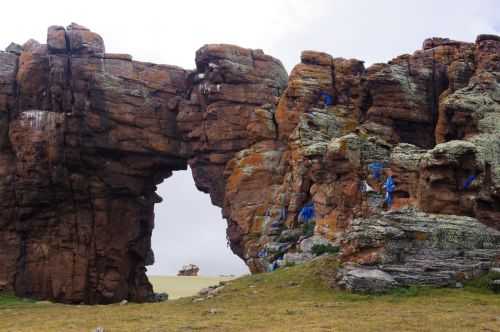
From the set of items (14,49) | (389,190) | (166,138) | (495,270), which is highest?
(14,49)

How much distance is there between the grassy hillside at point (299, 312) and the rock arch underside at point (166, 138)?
40.5ft

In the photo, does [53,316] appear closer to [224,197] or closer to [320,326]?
[320,326]

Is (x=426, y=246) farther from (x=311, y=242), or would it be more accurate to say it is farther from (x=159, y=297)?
(x=159, y=297)

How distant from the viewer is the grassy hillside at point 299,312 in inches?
842

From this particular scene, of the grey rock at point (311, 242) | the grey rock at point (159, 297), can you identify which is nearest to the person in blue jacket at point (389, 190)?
the grey rock at point (311, 242)

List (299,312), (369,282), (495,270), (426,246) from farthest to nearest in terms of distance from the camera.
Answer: (426,246)
(495,270)
(369,282)
(299,312)

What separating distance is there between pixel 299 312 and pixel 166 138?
32994 millimetres

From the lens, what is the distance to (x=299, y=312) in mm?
24266

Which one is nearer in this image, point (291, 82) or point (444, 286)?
point (444, 286)

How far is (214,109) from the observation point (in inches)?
2103

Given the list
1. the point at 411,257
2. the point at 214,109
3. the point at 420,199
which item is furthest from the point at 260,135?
the point at 411,257

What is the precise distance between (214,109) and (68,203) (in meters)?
14.4

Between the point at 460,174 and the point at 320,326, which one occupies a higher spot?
the point at 460,174

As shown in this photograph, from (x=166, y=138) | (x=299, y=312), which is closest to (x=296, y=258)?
(x=299, y=312)
